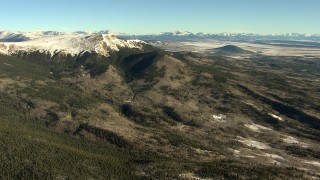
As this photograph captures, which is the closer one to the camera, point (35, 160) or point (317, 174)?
point (35, 160)

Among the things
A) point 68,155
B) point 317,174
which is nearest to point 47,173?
point 68,155

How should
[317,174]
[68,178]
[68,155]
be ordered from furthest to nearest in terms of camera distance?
[317,174] → [68,155] → [68,178]

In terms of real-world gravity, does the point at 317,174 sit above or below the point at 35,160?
below

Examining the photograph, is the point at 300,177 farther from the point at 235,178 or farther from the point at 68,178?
the point at 68,178

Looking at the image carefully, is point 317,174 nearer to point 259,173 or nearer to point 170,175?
point 259,173

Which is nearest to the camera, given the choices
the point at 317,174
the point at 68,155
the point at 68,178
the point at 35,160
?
the point at 68,178

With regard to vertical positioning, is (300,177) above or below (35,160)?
below

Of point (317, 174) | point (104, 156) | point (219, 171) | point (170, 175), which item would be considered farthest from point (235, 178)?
point (104, 156)

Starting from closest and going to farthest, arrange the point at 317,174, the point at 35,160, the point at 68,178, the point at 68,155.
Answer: the point at 68,178 < the point at 35,160 < the point at 68,155 < the point at 317,174

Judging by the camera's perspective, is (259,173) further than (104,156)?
No
